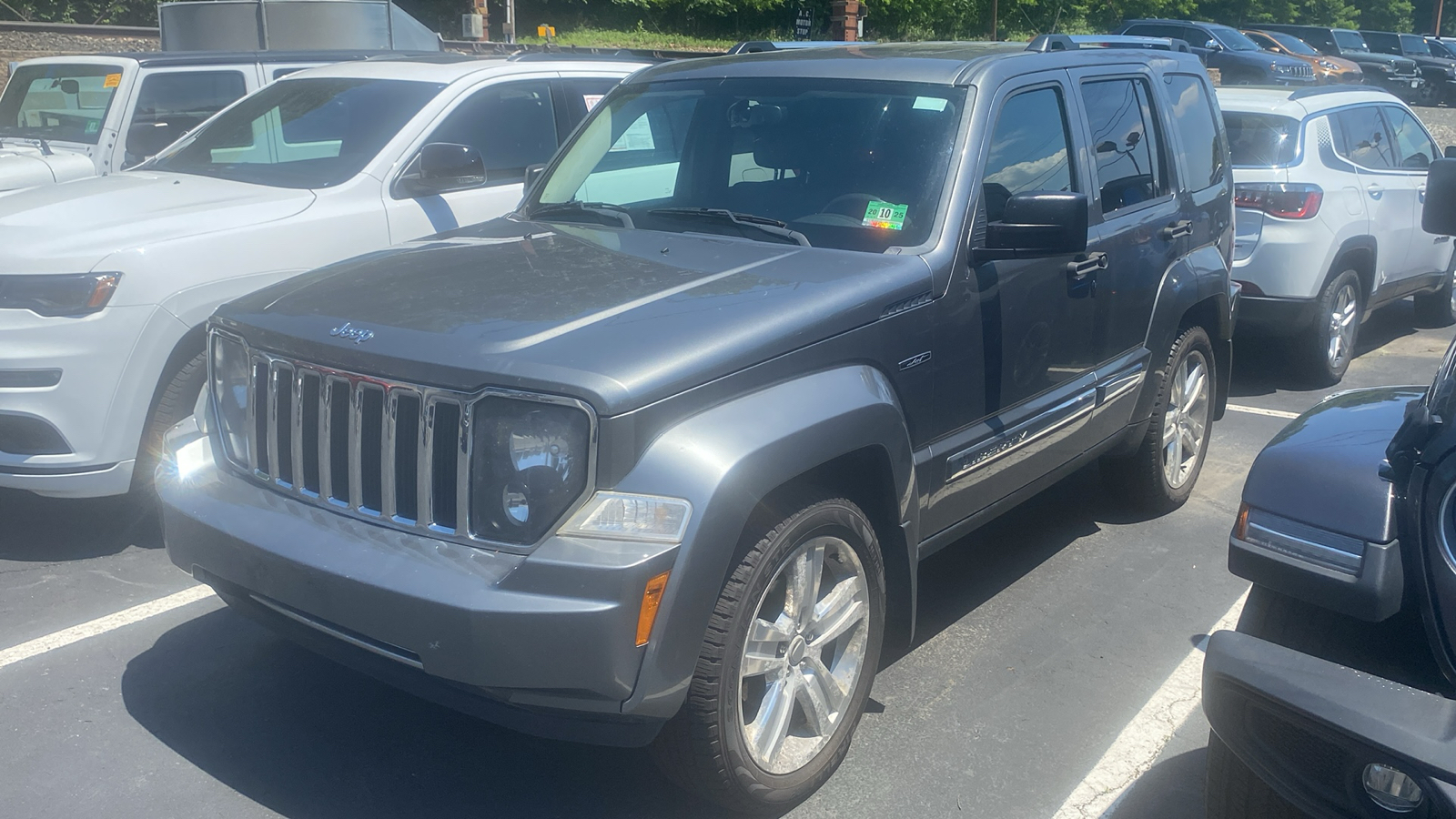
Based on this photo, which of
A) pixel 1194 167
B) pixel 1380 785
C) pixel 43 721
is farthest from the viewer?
pixel 1194 167

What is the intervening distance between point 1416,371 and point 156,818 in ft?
26.7

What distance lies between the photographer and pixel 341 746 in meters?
3.40

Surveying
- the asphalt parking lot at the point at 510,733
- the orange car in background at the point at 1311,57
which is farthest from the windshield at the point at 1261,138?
the orange car in background at the point at 1311,57

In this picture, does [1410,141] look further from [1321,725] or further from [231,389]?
[231,389]

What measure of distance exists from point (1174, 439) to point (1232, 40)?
73.1 feet

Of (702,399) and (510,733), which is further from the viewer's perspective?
(510,733)

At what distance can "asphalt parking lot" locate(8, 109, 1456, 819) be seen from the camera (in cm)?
317

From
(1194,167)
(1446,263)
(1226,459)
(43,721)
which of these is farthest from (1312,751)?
(1446,263)

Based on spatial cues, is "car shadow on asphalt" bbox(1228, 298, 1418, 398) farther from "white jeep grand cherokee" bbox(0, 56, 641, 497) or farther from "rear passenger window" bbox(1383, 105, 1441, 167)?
"white jeep grand cherokee" bbox(0, 56, 641, 497)

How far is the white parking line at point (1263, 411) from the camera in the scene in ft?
23.0

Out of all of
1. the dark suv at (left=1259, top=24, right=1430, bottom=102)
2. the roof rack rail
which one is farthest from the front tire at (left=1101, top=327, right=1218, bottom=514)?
the dark suv at (left=1259, top=24, right=1430, bottom=102)

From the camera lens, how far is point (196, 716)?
3529mm

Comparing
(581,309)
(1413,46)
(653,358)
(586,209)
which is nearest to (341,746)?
(581,309)

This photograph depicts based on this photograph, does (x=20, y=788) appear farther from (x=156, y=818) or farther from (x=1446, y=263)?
(x=1446, y=263)
